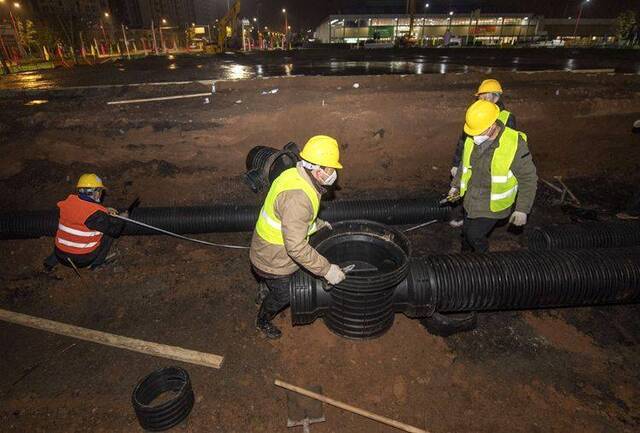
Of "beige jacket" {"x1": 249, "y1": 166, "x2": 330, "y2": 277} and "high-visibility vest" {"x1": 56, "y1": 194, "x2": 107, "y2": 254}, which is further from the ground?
"beige jacket" {"x1": 249, "y1": 166, "x2": 330, "y2": 277}

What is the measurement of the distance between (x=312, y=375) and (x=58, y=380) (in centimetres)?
254

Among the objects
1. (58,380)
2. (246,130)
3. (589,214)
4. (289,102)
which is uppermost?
(289,102)

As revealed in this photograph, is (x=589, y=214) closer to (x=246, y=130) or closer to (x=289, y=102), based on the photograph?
(x=289, y=102)

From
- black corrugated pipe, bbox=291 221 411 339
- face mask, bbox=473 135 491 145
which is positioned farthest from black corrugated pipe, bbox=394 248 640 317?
face mask, bbox=473 135 491 145

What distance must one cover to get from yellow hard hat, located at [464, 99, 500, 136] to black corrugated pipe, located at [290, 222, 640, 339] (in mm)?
1367

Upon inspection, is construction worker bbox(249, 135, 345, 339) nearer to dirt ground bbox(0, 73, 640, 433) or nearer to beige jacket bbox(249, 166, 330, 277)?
beige jacket bbox(249, 166, 330, 277)

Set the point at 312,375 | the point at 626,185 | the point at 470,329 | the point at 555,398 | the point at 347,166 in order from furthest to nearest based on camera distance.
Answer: the point at 347,166 → the point at 626,185 → the point at 470,329 → the point at 312,375 → the point at 555,398

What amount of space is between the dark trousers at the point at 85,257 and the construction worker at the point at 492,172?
4967 millimetres

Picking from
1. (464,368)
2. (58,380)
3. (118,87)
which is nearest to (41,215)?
(58,380)

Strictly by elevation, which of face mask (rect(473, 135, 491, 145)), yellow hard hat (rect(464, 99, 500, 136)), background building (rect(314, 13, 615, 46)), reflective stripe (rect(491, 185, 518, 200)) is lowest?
reflective stripe (rect(491, 185, 518, 200))

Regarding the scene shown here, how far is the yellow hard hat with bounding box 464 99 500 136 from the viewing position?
10.5 feet

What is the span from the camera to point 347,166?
7.48m

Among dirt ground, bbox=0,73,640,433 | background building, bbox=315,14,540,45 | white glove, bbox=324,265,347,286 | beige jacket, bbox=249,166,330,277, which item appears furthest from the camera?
background building, bbox=315,14,540,45

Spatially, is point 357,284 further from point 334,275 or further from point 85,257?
point 85,257
